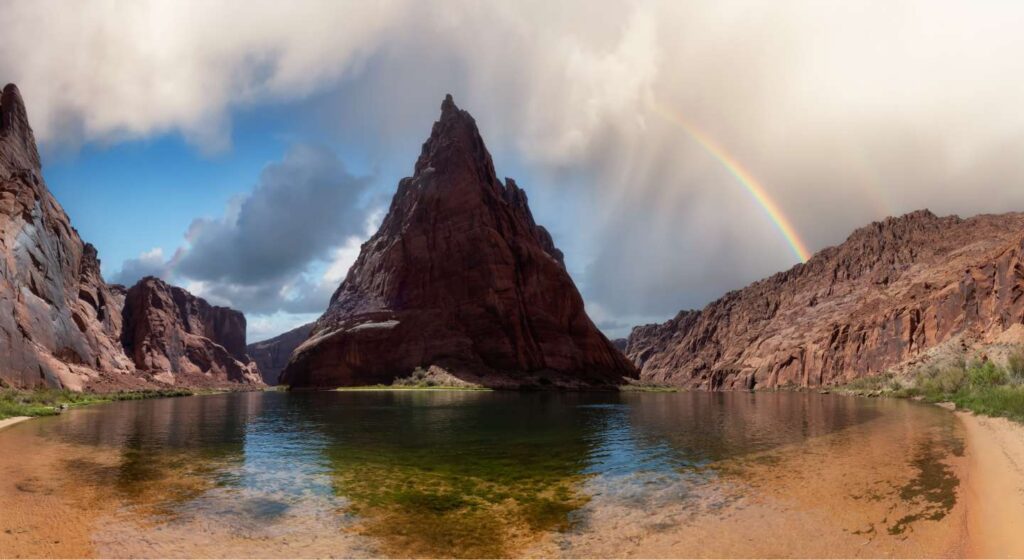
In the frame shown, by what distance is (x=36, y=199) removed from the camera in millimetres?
88062

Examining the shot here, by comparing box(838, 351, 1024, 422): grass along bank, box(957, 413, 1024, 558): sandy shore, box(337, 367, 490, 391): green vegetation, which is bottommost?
box(337, 367, 490, 391): green vegetation

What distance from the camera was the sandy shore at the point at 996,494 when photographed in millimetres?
10961

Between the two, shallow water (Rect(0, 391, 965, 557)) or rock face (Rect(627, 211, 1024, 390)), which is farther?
rock face (Rect(627, 211, 1024, 390))

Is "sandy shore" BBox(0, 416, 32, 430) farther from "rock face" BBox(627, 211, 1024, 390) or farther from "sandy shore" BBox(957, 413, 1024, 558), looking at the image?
"rock face" BBox(627, 211, 1024, 390)

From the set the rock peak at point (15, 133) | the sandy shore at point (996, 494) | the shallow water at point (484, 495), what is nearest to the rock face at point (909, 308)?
the sandy shore at point (996, 494)

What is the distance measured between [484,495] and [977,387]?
179 feet

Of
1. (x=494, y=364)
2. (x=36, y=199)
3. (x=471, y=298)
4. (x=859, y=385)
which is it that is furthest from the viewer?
(x=471, y=298)

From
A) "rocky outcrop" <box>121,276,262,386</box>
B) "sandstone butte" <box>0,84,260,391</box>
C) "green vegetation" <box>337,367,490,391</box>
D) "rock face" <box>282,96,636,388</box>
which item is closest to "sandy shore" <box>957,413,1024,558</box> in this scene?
"sandstone butte" <box>0,84,260,391</box>

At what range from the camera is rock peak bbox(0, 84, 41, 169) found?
86.4 meters

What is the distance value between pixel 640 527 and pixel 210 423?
3857cm

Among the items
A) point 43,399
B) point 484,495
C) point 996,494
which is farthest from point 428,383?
point 996,494

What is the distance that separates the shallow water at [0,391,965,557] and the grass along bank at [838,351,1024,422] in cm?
727

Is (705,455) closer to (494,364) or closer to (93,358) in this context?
(494,364)

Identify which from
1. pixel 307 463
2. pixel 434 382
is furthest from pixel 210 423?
pixel 434 382
